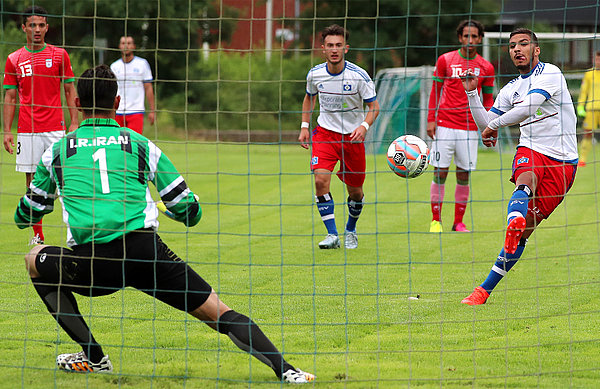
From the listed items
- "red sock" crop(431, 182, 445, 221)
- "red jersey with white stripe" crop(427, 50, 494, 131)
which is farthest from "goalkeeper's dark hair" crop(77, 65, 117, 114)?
"red sock" crop(431, 182, 445, 221)

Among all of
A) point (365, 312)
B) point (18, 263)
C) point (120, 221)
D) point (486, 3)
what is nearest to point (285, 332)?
point (365, 312)

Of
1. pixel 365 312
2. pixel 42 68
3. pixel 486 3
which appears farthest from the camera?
pixel 486 3

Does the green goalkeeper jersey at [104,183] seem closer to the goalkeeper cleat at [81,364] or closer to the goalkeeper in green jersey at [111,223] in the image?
the goalkeeper in green jersey at [111,223]

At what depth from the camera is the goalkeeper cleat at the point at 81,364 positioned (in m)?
4.41

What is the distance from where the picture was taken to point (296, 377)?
416 cm

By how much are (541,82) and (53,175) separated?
367 cm

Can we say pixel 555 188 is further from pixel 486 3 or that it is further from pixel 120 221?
pixel 486 3

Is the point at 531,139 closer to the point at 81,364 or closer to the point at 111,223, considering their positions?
the point at 111,223

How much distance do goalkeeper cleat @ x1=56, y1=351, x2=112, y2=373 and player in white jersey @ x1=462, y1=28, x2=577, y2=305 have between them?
2.89 meters

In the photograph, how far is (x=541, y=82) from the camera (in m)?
5.98

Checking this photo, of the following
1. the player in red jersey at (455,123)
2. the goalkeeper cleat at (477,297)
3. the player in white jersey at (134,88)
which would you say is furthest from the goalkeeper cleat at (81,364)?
the player in white jersey at (134,88)

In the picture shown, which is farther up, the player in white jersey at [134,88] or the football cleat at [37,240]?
the player in white jersey at [134,88]

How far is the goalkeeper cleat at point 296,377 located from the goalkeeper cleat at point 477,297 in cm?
227

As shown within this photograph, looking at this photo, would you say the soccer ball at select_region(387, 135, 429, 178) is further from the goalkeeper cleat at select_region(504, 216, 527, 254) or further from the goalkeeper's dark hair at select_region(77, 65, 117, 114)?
the goalkeeper's dark hair at select_region(77, 65, 117, 114)
